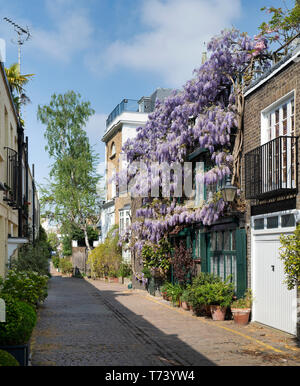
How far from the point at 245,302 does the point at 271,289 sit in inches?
47.5

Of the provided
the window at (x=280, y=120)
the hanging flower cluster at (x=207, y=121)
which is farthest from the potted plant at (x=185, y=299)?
the window at (x=280, y=120)

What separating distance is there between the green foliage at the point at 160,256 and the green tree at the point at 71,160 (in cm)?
1631

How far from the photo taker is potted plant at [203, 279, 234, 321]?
41.8 ft

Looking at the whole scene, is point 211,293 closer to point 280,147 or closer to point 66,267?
point 280,147

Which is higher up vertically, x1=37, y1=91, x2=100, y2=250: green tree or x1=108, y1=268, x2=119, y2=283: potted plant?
x1=37, y1=91, x2=100, y2=250: green tree

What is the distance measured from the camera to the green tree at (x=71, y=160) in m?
35.3

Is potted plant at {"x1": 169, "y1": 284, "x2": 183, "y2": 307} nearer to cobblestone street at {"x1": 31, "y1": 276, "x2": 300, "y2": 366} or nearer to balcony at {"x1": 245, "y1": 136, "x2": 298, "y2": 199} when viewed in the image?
cobblestone street at {"x1": 31, "y1": 276, "x2": 300, "y2": 366}

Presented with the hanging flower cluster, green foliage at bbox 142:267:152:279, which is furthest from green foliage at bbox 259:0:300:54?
green foliage at bbox 142:267:152:279

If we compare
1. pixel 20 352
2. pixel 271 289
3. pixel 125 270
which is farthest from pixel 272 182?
pixel 125 270

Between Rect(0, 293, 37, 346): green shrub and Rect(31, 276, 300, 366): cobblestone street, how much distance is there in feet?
3.69

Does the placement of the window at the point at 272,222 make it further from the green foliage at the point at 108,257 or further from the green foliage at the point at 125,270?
the green foliage at the point at 108,257

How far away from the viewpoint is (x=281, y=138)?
1085 centimetres

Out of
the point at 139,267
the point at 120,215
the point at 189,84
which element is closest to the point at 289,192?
the point at 189,84
